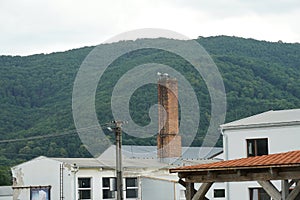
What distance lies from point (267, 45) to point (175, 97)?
171 feet

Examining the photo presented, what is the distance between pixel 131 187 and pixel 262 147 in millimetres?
14108

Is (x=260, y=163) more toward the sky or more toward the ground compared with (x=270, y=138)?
more toward the ground

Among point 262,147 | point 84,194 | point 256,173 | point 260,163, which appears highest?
point 262,147

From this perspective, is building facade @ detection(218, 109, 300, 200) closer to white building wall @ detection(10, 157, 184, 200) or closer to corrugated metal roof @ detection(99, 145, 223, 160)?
white building wall @ detection(10, 157, 184, 200)

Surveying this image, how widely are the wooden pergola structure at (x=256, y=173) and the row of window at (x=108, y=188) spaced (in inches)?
938

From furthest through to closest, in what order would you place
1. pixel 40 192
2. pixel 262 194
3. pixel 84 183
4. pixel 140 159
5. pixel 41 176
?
1. pixel 140 159
2. pixel 41 176
3. pixel 40 192
4. pixel 84 183
5. pixel 262 194

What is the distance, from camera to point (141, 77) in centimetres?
6519

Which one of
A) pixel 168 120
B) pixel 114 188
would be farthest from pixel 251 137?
pixel 168 120

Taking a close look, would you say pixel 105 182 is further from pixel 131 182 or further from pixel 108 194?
pixel 131 182

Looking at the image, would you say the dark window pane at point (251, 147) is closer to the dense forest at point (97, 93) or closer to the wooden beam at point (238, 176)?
the wooden beam at point (238, 176)

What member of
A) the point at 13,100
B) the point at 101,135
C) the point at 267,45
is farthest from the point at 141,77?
the point at 267,45

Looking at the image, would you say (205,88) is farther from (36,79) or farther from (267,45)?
(267,45)

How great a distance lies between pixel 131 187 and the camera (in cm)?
4566

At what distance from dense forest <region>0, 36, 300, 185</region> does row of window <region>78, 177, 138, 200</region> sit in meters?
19.2
